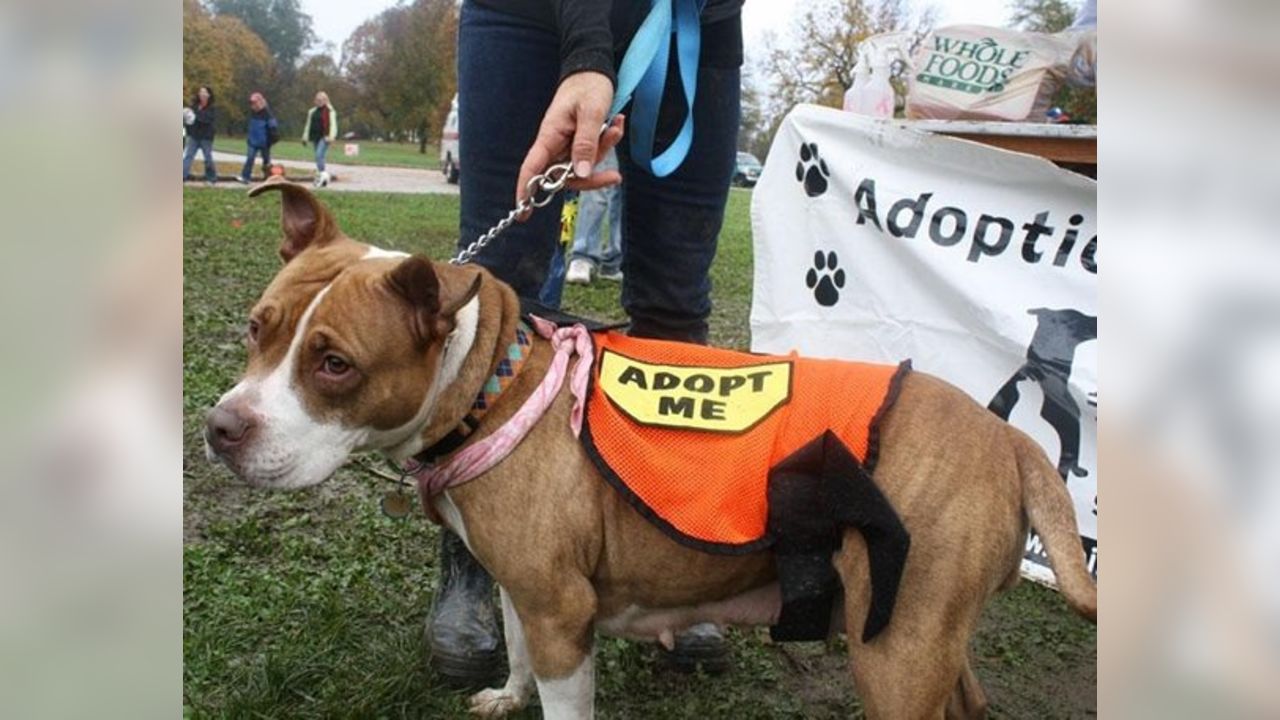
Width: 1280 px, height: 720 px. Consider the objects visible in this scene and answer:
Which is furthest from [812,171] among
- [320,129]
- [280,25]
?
[280,25]

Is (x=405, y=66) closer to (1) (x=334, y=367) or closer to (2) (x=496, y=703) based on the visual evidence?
(2) (x=496, y=703)

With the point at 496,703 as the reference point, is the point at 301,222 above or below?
above

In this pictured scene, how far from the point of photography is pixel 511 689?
104 inches

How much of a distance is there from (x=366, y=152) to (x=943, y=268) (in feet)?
118

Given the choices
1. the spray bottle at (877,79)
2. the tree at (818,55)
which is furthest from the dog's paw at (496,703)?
the tree at (818,55)

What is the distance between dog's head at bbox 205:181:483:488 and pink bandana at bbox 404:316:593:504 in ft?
0.40

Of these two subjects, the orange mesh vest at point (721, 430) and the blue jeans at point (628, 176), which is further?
the blue jeans at point (628, 176)

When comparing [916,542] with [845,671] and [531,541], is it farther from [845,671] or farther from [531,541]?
[845,671]

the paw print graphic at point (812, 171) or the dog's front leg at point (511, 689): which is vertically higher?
the paw print graphic at point (812, 171)

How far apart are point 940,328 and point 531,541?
7.83ft

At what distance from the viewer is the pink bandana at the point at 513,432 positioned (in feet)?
6.78

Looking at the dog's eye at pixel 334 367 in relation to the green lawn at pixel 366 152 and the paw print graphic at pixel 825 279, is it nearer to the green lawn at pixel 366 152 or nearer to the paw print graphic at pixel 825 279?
the paw print graphic at pixel 825 279

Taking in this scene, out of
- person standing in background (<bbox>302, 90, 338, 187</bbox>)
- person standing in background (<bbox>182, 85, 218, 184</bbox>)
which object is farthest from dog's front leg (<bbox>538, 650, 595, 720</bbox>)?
person standing in background (<bbox>302, 90, 338, 187</bbox>)

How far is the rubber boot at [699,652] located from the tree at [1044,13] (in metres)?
5.08
